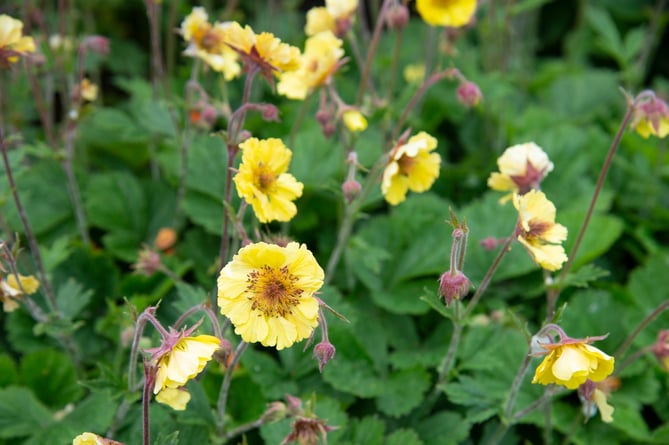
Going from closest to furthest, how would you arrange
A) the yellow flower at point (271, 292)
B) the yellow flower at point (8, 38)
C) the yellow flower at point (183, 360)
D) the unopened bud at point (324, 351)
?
the yellow flower at point (183, 360)
the yellow flower at point (271, 292)
the unopened bud at point (324, 351)
the yellow flower at point (8, 38)

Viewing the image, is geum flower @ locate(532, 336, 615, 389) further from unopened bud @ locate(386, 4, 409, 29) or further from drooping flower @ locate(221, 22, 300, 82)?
unopened bud @ locate(386, 4, 409, 29)

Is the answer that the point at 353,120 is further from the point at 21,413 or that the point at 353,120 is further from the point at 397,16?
the point at 21,413

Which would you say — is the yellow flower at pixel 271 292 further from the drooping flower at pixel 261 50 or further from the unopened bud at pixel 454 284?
the drooping flower at pixel 261 50

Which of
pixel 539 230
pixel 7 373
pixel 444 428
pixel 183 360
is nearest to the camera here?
pixel 183 360

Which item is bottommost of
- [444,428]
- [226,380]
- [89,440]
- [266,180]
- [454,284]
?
[444,428]

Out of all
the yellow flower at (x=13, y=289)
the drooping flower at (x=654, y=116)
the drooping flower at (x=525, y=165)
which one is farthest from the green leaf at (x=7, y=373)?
the drooping flower at (x=654, y=116)

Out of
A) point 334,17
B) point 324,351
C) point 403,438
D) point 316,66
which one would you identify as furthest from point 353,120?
point 403,438
